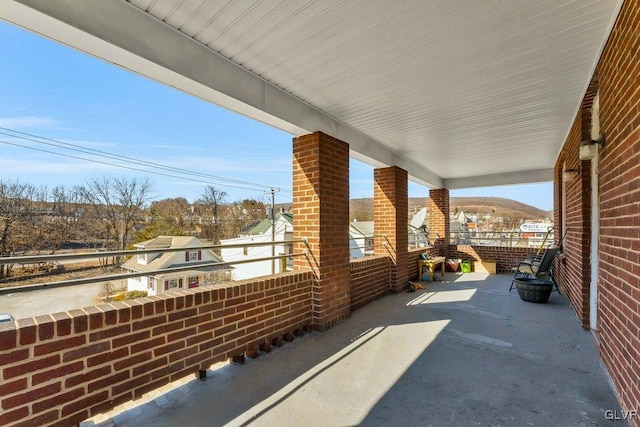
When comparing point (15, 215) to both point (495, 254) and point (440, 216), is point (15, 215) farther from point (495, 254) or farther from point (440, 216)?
point (495, 254)

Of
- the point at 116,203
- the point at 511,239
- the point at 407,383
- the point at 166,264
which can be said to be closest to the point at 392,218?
the point at 407,383

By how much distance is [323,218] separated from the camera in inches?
140

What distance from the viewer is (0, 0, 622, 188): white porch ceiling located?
1794mm

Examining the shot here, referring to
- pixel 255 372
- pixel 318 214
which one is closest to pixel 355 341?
pixel 255 372

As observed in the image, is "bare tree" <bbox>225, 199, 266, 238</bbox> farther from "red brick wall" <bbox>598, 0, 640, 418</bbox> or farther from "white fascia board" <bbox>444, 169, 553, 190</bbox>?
"red brick wall" <bbox>598, 0, 640, 418</bbox>

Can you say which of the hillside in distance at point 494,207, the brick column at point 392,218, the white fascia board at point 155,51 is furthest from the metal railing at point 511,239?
the hillside in distance at point 494,207

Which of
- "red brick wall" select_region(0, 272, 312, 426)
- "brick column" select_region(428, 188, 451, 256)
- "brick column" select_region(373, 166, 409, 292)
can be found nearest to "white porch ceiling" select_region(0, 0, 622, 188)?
"red brick wall" select_region(0, 272, 312, 426)

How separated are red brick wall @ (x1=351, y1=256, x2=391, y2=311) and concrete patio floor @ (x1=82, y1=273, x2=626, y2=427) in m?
0.77

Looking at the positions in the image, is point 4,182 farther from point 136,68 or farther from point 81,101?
point 136,68

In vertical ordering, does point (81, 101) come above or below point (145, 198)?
above

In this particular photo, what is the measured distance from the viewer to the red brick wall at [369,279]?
4.42 metres

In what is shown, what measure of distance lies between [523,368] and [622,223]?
144 cm

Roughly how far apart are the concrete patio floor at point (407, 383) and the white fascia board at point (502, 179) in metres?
Result: 4.56

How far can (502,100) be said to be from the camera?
321cm
